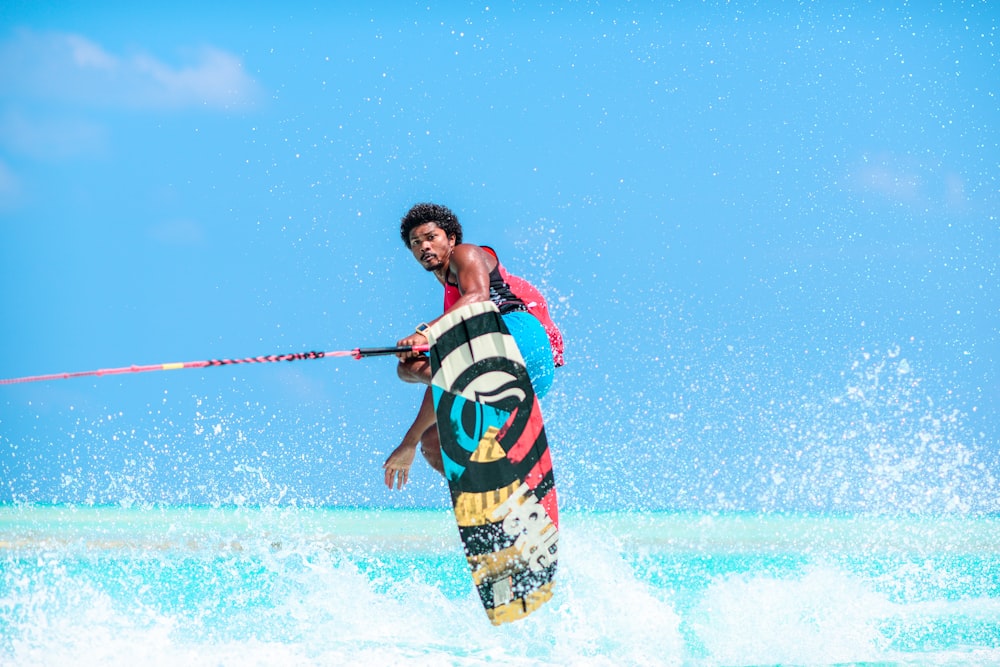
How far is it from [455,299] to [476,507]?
1004 mm

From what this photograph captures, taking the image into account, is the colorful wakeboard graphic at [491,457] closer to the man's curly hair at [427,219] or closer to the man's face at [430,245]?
the man's face at [430,245]

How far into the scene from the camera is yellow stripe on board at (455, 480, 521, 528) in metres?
4.63

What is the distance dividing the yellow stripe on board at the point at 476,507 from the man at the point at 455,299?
0.26 metres

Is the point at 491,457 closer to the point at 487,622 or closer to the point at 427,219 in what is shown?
the point at 427,219

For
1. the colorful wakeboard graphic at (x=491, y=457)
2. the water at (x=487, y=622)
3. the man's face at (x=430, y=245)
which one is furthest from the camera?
the water at (x=487, y=622)

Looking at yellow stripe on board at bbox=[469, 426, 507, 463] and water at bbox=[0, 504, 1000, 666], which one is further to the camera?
water at bbox=[0, 504, 1000, 666]

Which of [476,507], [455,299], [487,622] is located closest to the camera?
[476,507]

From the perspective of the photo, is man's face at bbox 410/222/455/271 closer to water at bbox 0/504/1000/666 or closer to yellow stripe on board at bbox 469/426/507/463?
yellow stripe on board at bbox 469/426/507/463

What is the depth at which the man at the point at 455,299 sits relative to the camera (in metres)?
4.64

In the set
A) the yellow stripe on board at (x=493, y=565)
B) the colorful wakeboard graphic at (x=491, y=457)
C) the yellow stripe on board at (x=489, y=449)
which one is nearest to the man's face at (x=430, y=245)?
the colorful wakeboard graphic at (x=491, y=457)

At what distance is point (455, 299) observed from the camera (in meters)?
4.92

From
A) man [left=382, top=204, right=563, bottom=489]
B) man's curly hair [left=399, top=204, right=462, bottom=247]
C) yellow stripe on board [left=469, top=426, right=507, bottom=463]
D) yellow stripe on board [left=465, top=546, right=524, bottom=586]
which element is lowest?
yellow stripe on board [left=465, top=546, right=524, bottom=586]

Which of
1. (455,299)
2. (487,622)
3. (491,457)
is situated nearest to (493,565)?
(491,457)

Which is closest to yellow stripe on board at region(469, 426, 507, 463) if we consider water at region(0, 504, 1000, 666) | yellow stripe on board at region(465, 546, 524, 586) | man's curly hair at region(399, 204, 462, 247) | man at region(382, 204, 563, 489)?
man at region(382, 204, 563, 489)
